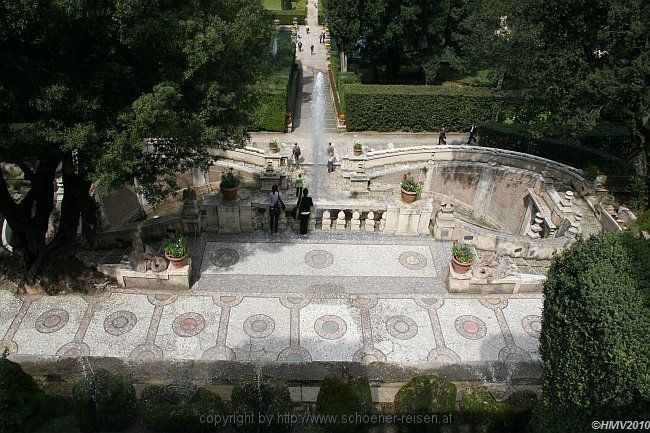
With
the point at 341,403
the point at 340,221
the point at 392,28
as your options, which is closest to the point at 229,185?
the point at 340,221

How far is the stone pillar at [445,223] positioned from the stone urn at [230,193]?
7.25m

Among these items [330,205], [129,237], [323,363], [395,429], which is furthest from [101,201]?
[395,429]

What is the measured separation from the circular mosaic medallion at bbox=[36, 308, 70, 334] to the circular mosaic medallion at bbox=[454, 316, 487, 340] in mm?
11035

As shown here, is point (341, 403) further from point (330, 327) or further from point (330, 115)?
point (330, 115)

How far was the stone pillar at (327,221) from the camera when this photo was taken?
1828 cm

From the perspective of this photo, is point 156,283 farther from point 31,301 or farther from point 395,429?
point 395,429

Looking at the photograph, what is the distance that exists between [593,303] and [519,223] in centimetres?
1541

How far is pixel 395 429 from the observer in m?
10.3

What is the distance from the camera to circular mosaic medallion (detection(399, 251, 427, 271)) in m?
16.9

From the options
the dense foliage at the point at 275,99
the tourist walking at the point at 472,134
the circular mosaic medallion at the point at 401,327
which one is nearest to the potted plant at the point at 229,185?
the circular mosaic medallion at the point at 401,327

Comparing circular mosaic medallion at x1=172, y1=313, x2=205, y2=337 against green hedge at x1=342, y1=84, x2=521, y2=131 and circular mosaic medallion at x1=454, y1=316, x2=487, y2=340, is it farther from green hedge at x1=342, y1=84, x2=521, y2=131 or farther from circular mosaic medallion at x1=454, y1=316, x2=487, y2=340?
green hedge at x1=342, y1=84, x2=521, y2=131

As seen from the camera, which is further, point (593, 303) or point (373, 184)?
point (373, 184)

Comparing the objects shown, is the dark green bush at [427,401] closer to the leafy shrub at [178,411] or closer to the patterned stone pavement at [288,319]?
the patterned stone pavement at [288,319]

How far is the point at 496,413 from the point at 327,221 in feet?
31.7
